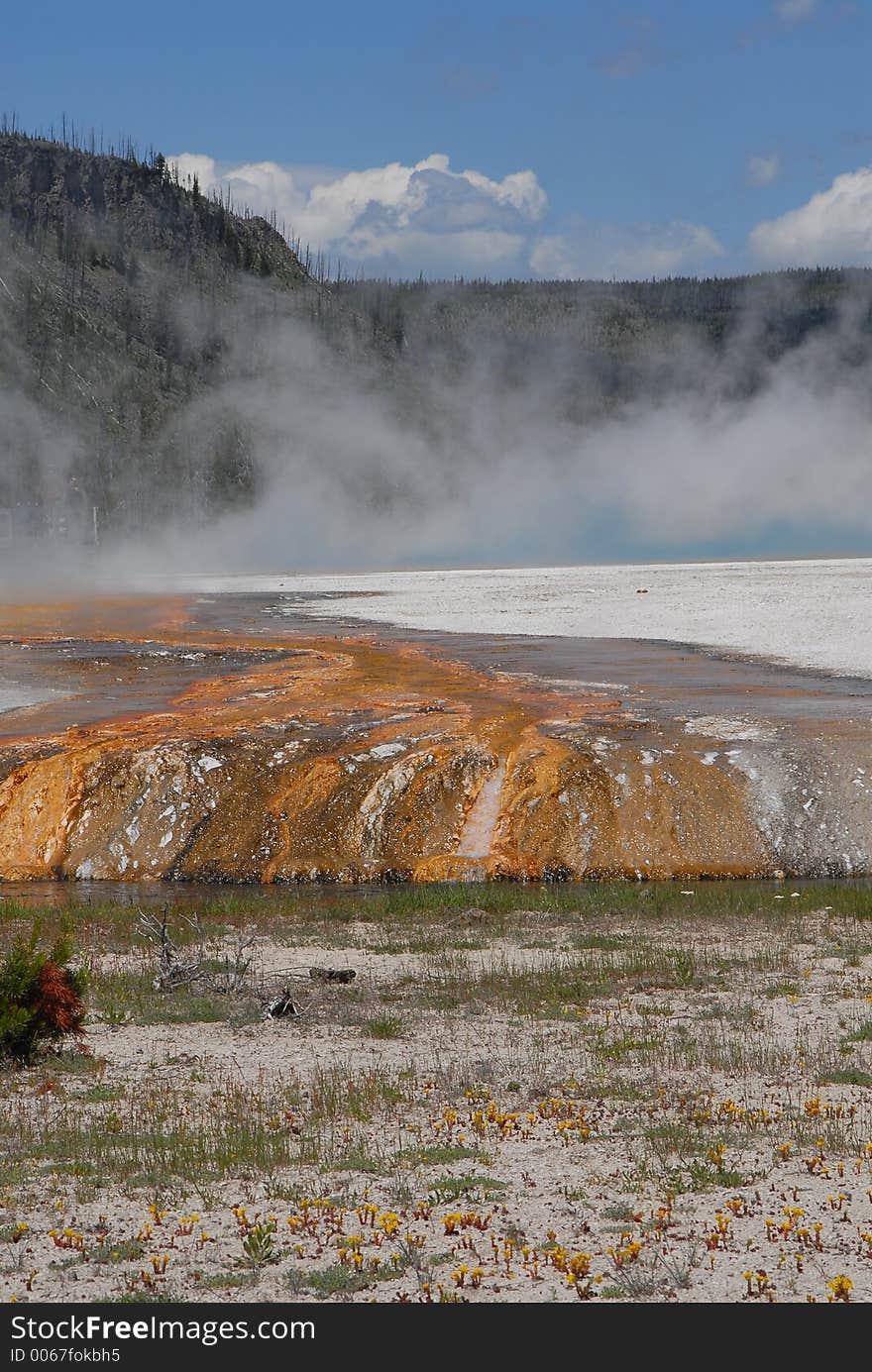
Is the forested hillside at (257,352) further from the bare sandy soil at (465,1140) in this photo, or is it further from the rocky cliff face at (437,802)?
the bare sandy soil at (465,1140)

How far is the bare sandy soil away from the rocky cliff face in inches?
209

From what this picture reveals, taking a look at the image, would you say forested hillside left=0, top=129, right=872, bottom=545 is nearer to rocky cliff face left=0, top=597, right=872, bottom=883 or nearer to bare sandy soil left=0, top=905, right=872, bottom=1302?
rocky cliff face left=0, top=597, right=872, bottom=883

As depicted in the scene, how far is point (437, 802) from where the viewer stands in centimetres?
1817

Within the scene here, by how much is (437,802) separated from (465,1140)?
10.6m

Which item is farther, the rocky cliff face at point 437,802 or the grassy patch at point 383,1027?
the rocky cliff face at point 437,802

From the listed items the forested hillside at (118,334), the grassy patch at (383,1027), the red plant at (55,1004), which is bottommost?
the grassy patch at (383,1027)

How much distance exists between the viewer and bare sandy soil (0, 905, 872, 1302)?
235 inches

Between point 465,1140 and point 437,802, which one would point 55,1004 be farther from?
point 437,802

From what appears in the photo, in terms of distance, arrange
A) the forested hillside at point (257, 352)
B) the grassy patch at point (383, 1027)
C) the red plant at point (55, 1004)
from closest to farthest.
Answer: the red plant at point (55, 1004), the grassy patch at point (383, 1027), the forested hillside at point (257, 352)

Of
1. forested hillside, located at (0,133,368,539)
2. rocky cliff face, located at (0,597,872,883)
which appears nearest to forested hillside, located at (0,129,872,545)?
forested hillside, located at (0,133,368,539)

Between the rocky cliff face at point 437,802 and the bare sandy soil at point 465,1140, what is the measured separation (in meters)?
5.30

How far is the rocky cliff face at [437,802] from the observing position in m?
17.2

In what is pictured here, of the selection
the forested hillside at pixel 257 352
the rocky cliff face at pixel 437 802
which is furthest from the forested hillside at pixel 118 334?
the rocky cliff face at pixel 437 802

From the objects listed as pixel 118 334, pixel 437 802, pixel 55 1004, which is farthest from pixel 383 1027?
pixel 118 334
